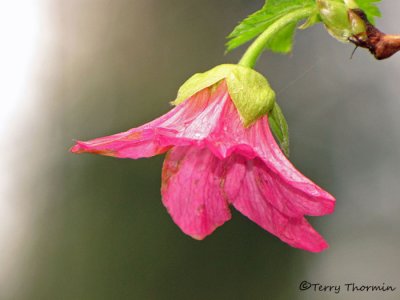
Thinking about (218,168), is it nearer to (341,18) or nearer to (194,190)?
(194,190)

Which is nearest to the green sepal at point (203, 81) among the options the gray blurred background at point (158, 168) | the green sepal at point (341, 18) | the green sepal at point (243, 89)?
the green sepal at point (243, 89)

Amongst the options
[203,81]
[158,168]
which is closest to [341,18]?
[203,81]

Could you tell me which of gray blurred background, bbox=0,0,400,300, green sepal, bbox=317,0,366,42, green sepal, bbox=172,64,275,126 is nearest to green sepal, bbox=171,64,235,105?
green sepal, bbox=172,64,275,126

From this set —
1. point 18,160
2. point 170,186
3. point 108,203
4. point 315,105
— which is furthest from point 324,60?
point 170,186

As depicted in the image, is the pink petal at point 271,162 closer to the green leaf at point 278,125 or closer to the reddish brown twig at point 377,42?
the green leaf at point 278,125

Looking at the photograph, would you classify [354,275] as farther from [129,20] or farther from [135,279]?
[129,20]

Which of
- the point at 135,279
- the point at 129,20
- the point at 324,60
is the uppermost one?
the point at 129,20

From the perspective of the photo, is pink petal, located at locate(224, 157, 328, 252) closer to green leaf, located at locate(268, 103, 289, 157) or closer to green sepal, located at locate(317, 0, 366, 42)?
green leaf, located at locate(268, 103, 289, 157)
